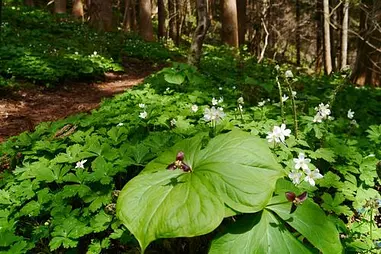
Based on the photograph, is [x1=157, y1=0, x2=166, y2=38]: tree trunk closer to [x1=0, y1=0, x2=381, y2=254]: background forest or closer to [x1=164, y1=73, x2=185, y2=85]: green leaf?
[x1=0, y1=0, x2=381, y2=254]: background forest

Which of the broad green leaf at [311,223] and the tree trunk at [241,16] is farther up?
the tree trunk at [241,16]

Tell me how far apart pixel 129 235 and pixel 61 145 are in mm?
1285

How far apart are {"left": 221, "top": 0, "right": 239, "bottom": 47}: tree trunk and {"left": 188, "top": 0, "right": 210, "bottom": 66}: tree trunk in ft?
20.4

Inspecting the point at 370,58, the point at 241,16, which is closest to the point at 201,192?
the point at 370,58

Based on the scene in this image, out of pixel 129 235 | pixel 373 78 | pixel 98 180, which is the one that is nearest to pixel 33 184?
pixel 98 180

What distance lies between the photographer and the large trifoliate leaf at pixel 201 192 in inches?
58.9

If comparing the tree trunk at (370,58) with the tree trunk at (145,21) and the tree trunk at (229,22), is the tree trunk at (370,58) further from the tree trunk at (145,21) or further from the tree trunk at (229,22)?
the tree trunk at (145,21)

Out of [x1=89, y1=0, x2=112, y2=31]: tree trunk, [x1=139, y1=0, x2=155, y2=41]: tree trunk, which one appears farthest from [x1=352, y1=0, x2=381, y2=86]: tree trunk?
[x1=139, y1=0, x2=155, y2=41]: tree trunk

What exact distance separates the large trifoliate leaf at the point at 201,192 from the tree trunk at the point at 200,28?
4566 millimetres

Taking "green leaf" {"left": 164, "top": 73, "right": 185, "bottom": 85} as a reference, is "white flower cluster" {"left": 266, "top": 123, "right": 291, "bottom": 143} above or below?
above

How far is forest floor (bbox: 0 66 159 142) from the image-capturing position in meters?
5.12

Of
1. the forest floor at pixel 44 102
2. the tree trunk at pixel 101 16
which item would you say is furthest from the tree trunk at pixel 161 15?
the forest floor at pixel 44 102

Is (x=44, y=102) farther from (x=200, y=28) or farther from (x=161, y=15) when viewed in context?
(x=161, y=15)

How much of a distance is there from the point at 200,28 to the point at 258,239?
16.7ft
